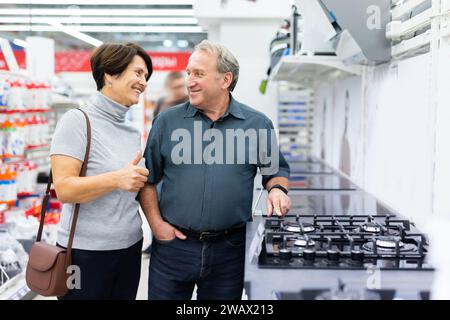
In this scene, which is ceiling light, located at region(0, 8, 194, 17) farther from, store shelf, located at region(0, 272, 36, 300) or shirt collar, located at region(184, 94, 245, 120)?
shirt collar, located at region(184, 94, 245, 120)

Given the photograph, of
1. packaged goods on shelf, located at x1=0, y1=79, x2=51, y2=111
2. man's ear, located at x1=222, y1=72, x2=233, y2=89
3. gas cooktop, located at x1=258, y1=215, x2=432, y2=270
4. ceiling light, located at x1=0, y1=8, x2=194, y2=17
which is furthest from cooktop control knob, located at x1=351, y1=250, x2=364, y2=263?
ceiling light, located at x1=0, y1=8, x2=194, y2=17

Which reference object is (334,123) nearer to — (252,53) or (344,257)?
(252,53)

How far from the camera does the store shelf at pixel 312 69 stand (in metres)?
3.02

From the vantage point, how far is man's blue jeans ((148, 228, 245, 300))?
2.00 metres

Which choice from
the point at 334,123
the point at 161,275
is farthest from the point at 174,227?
the point at 334,123

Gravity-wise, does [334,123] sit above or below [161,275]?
above

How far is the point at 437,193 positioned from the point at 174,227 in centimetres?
101

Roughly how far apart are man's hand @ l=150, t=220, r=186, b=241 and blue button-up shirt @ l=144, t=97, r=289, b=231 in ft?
0.09

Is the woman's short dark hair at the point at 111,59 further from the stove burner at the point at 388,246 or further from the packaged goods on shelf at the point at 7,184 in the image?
the packaged goods on shelf at the point at 7,184

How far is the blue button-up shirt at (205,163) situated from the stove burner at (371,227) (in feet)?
1.51

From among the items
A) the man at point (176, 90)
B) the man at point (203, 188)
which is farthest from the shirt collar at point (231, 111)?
the man at point (176, 90)

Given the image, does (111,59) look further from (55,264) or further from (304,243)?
(304,243)

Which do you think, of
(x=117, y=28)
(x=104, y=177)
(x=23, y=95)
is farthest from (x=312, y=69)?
(x=117, y=28)

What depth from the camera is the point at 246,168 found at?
206 centimetres
